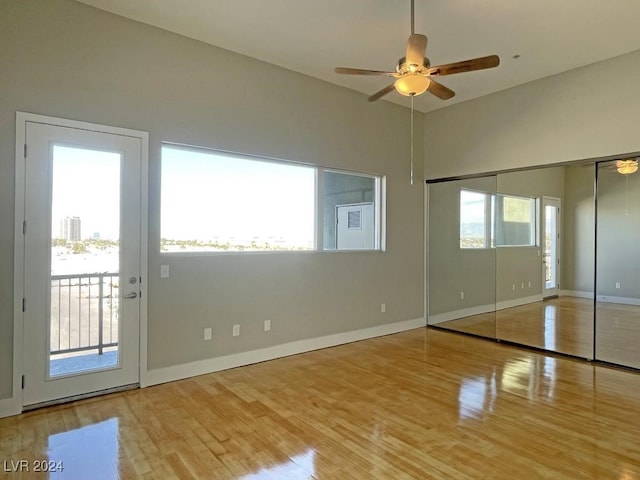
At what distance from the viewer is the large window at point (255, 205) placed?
12.9 ft

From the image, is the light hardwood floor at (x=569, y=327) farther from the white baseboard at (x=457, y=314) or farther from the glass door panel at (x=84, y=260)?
the glass door panel at (x=84, y=260)

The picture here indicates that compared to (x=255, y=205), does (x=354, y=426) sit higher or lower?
lower

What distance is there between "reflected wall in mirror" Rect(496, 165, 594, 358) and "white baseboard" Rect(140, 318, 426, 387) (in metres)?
1.74

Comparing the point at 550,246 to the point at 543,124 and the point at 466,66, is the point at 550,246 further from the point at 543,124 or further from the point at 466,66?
the point at 466,66

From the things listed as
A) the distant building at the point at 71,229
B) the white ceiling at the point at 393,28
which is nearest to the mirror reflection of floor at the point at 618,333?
the white ceiling at the point at 393,28

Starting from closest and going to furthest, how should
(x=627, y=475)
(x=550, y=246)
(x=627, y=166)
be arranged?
(x=627, y=475) → (x=627, y=166) → (x=550, y=246)

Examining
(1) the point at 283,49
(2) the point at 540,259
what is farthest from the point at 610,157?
(1) the point at 283,49

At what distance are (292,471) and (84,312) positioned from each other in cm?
232

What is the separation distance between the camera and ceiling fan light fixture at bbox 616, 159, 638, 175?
14.0 feet

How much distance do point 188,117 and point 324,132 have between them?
5.82 feet

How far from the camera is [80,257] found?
335 centimetres

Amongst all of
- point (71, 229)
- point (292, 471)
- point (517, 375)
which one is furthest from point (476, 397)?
point (71, 229)

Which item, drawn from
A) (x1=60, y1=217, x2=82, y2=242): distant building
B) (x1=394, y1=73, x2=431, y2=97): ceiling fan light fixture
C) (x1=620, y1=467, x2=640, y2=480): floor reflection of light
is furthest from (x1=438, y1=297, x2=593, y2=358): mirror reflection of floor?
(x1=60, y1=217, x2=82, y2=242): distant building

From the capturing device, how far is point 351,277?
17.3 feet
